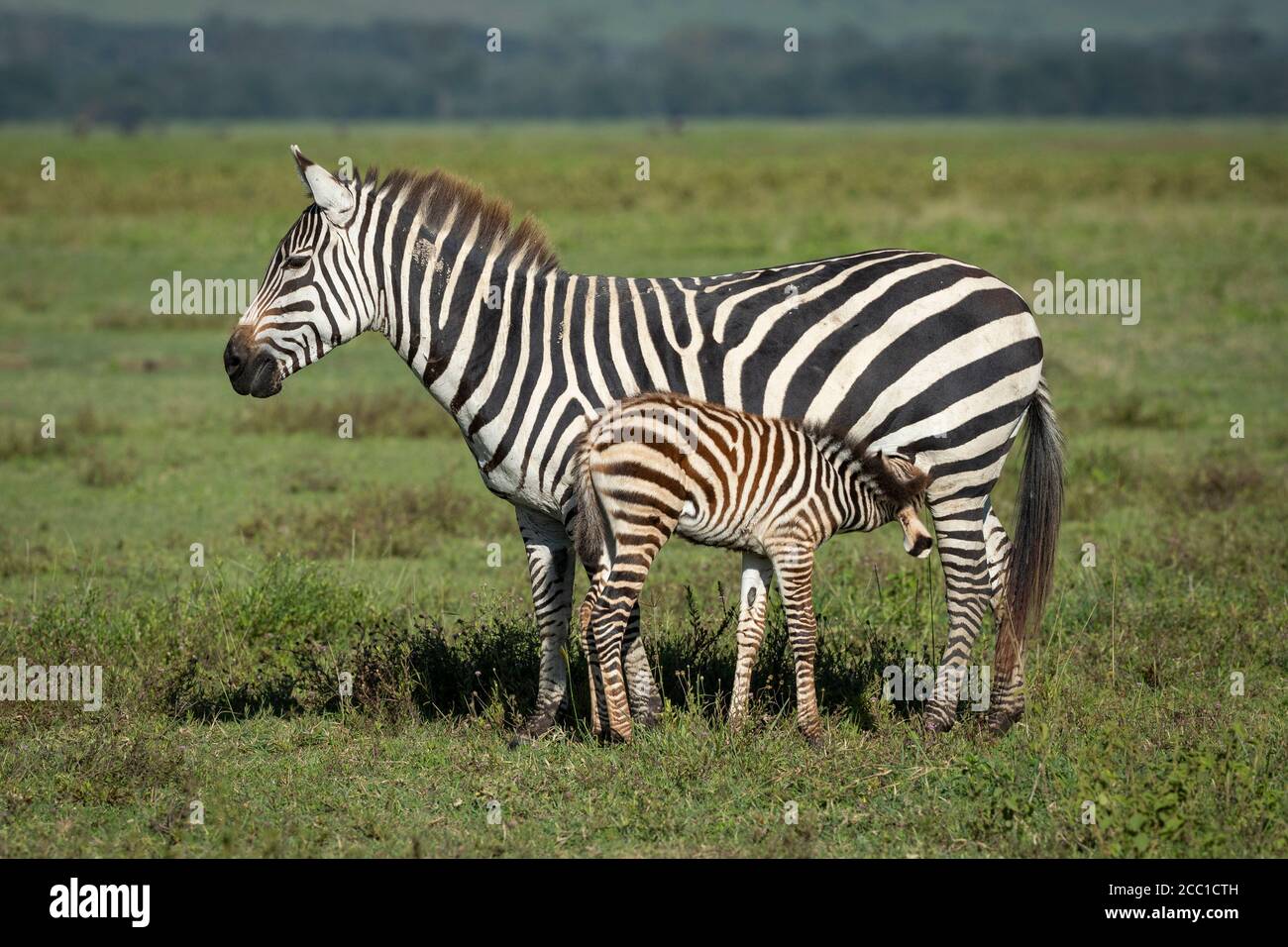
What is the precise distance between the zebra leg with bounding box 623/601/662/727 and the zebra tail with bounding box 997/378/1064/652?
163cm

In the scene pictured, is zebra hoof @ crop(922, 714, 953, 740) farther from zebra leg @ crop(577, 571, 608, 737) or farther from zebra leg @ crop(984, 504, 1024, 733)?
zebra leg @ crop(577, 571, 608, 737)

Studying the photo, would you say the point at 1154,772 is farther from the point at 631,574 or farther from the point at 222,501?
the point at 222,501

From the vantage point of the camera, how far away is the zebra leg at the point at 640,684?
22.4 feet

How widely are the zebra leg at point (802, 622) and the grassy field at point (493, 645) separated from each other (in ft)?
0.33

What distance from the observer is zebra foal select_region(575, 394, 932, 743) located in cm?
620

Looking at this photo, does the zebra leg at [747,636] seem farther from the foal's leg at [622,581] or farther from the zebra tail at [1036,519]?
the zebra tail at [1036,519]

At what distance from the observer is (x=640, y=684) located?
6.88 m

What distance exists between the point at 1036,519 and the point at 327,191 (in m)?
3.63

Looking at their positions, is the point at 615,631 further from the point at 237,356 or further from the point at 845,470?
the point at 237,356

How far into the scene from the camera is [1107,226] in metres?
30.9

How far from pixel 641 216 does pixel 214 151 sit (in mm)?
59498

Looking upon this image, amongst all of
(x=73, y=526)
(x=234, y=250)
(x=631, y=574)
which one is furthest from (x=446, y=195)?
(x=234, y=250)

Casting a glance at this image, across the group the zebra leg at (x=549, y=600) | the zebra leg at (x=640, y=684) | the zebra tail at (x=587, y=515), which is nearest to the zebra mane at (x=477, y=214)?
the zebra tail at (x=587, y=515)

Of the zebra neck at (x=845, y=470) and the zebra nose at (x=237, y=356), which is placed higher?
the zebra nose at (x=237, y=356)
